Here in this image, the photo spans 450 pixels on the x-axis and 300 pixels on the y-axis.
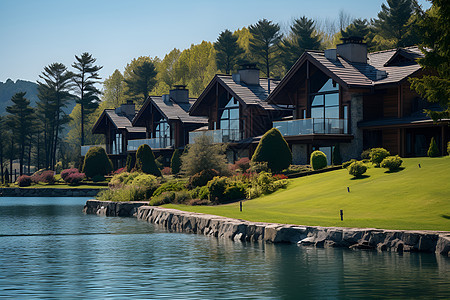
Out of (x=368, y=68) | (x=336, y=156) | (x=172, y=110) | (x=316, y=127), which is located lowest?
(x=336, y=156)

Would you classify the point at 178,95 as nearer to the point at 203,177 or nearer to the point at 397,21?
the point at 397,21

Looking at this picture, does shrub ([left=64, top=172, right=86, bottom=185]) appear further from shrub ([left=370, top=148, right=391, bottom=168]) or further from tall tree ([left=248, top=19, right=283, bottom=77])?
shrub ([left=370, top=148, right=391, bottom=168])

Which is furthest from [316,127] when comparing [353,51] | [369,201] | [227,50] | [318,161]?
[227,50]

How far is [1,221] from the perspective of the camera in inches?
1298

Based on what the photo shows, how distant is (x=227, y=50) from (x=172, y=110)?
2500 centimetres

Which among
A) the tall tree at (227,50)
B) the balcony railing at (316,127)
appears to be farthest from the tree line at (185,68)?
the balcony railing at (316,127)

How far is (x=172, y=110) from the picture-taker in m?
66.8

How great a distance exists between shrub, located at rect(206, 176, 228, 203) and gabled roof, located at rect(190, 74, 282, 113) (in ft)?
60.8

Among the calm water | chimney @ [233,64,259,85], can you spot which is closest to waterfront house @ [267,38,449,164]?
chimney @ [233,64,259,85]

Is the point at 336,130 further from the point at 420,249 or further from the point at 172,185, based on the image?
the point at 420,249

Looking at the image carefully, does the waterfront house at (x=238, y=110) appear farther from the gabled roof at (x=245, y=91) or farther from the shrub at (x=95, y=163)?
the shrub at (x=95, y=163)

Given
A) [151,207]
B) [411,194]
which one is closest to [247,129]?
[151,207]

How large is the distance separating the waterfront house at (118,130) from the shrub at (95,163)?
18.8 feet

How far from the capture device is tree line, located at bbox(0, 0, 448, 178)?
74312 millimetres
